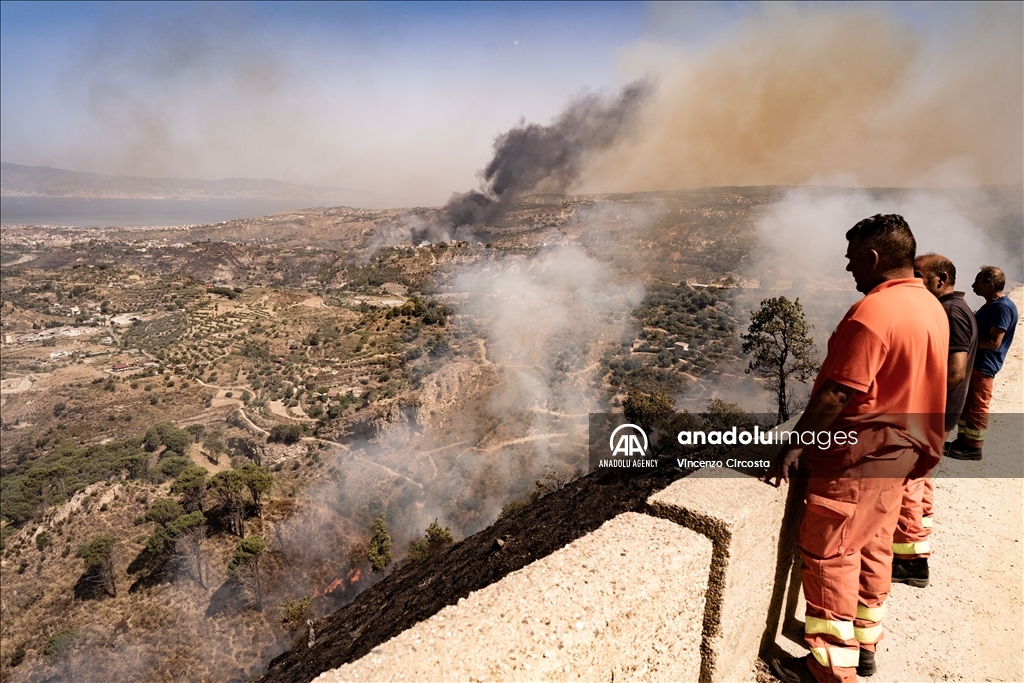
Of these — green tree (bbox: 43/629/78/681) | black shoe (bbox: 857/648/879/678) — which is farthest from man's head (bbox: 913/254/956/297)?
green tree (bbox: 43/629/78/681)

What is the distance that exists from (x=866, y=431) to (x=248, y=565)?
600 inches

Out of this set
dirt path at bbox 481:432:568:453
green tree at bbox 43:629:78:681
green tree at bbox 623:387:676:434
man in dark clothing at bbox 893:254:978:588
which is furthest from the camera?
dirt path at bbox 481:432:568:453

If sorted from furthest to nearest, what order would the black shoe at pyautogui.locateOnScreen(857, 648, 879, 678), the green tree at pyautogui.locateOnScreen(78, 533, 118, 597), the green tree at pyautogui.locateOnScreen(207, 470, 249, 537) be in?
1. the green tree at pyautogui.locateOnScreen(207, 470, 249, 537)
2. the green tree at pyautogui.locateOnScreen(78, 533, 118, 597)
3. the black shoe at pyautogui.locateOnScreen(857, 648, 879, 678)

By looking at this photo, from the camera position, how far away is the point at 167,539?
1300 centimetres

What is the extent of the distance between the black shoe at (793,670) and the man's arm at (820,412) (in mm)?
913

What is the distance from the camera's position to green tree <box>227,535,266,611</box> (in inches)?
492

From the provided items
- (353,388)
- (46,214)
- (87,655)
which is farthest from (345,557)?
(46,214)

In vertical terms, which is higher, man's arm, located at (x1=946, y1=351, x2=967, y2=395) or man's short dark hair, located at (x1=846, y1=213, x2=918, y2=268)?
man's short dark hair, located at (x1=846, y1=213, x2=918, y2=268)

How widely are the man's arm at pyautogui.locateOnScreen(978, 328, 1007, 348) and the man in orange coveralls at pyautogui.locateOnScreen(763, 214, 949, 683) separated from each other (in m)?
2.53

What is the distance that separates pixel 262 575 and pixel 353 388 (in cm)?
1315

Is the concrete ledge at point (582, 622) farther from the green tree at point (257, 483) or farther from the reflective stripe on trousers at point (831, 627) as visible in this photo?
the green tree at point (257, 483)

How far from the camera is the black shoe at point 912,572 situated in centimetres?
244

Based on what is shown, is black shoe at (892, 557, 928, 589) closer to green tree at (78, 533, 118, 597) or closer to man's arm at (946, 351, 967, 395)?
man's arm at (946, 351, 967, 395)

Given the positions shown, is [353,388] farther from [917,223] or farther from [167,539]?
[917,223]
